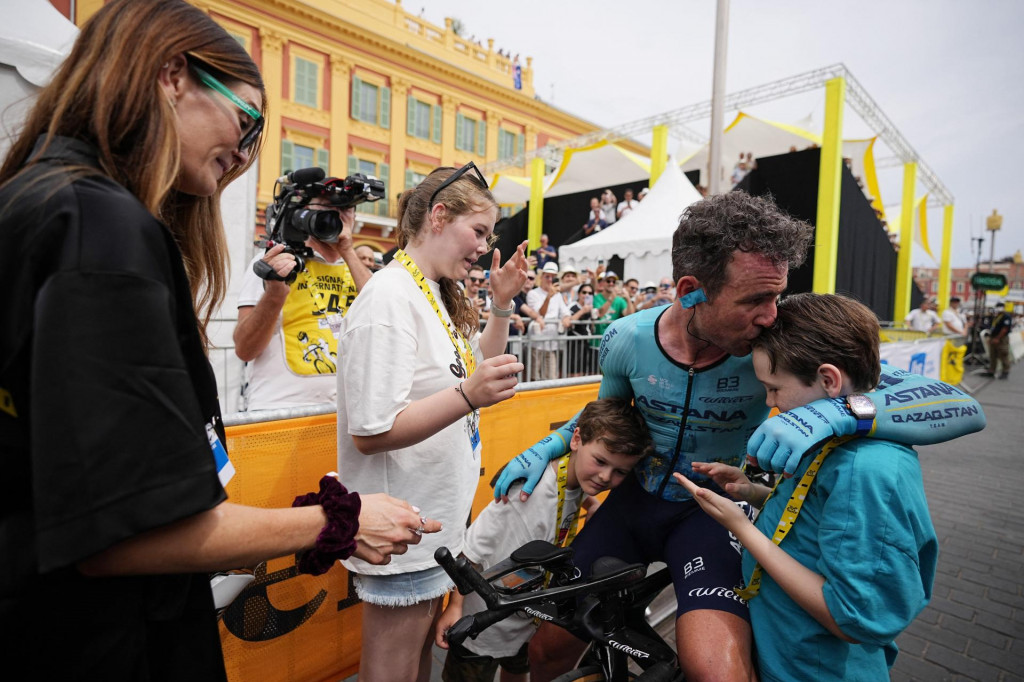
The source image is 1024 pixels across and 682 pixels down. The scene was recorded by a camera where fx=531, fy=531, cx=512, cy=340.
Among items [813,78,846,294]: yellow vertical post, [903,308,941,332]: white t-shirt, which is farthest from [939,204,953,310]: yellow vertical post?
[813,78,846,294]: yellow vertical post

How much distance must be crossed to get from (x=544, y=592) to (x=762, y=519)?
2.69 feet

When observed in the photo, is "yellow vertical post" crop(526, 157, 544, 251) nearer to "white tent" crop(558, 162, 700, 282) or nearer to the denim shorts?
"white tent" crop(558, 162, 700, 282)

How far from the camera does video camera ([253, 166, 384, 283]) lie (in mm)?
2496

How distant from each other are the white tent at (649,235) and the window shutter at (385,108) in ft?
63.4

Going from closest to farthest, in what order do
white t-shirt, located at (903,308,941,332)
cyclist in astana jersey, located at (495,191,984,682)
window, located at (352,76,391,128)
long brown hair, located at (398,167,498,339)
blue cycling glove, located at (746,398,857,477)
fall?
blue cycling glove, located at (746,398,857,477)
cyclist in astana jersey, located at (495,191,984,682)
long brown hair, located at (398,167,498,339)
white t-shirt, located at (903,308,941,332)
window, located at (352,76,391,128)

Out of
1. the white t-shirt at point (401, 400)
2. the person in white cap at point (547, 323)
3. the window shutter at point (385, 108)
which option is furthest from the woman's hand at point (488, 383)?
the window shutter at point (385, 108)

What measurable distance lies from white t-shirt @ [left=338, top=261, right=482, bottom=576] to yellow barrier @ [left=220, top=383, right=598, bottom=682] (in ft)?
2.80

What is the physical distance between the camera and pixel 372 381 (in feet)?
4.83

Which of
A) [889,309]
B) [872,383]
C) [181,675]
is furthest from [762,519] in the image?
[889,309]

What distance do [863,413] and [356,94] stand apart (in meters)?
29.8

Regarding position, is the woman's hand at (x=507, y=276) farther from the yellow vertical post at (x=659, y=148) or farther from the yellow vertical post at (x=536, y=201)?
the yellow vertical post at (x=536, y=201)

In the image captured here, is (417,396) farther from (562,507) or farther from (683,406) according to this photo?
(683,406)

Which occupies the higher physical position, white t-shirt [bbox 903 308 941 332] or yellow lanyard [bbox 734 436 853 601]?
white t-shirt [bbox 903 308 941 332]

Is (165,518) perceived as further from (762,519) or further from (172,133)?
(762,519)
